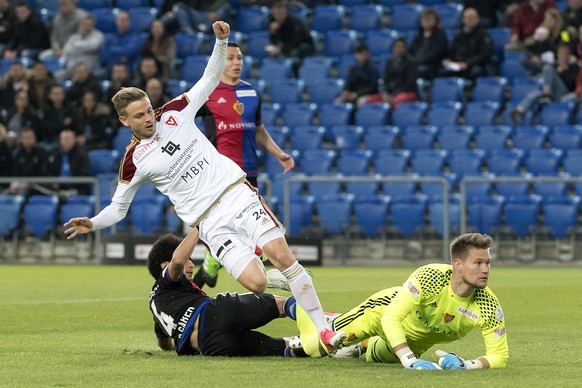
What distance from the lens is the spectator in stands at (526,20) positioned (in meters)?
23.2

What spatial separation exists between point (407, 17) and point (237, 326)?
17.1 m

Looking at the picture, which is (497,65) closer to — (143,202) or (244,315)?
(143,202)

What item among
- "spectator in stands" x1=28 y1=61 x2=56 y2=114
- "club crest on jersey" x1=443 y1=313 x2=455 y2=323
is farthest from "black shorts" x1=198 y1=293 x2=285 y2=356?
"spectator in stands" x1=28 y1=61 x2=56 y2=114

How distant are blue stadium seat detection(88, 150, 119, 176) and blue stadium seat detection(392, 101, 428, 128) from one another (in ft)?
17.2

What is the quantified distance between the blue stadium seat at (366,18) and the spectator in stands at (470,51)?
2.44 metres

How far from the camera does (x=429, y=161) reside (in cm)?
2148

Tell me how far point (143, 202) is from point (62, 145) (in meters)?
2.18

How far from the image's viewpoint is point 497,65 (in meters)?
23.9

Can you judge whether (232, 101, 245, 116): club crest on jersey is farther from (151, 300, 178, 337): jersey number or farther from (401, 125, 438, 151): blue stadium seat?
(401, 125, 438, 151): blue stadium seat

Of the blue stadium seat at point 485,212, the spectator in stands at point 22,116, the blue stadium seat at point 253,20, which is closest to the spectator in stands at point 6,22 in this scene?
the spectator in stands at point 22,116

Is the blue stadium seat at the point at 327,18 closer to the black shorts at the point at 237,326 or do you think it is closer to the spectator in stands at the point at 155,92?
the spectator in stands at the point at 155,92

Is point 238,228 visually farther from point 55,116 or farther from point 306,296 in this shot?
point 55,116

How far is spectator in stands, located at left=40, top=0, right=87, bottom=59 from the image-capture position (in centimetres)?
2617

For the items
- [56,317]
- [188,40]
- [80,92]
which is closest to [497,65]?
[188,40]
